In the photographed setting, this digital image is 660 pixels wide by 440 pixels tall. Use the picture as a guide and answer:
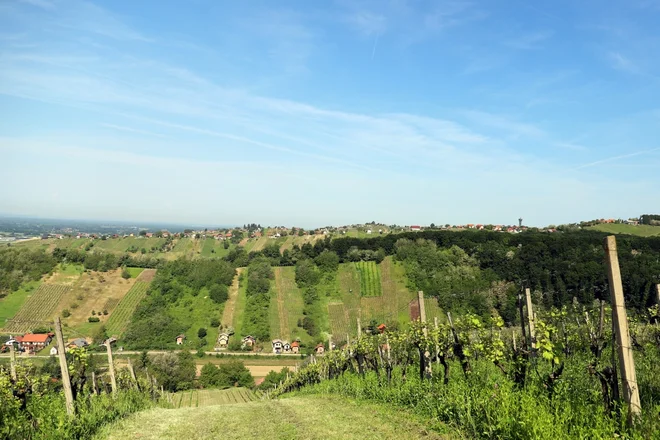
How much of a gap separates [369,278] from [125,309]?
81.9 metres

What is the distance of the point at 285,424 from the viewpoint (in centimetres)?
1302

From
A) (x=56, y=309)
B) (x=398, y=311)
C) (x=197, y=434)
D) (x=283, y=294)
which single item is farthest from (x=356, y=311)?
(x=197, y=434)

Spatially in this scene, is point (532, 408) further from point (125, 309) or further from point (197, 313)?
point (125, 309)

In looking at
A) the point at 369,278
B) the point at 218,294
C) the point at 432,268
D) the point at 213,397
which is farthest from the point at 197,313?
the point at 432,268

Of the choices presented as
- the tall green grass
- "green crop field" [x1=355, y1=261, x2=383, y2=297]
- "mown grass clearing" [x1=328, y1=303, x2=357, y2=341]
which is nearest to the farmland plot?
"mown grass clearing" [x1=328, y1=303, x2=357, y2=341]

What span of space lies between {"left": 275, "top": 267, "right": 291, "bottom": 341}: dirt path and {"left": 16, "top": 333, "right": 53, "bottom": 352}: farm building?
6072cm

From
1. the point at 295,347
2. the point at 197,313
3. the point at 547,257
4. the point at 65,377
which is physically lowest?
the point at 295,347

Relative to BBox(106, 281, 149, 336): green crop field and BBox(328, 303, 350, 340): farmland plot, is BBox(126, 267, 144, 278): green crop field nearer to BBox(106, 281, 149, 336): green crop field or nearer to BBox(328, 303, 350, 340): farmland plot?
BBox(106, 281, 149, 336): green crop field

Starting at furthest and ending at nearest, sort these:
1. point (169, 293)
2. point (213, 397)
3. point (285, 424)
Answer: point (169, 293) → point (213, 397) → point (285, 424)

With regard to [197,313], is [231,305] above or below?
above

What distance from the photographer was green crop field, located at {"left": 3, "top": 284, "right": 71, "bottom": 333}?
4272 inches

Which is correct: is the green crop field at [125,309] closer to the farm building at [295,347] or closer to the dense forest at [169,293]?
the dense forest at [169,293]

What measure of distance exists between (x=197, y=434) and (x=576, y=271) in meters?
109

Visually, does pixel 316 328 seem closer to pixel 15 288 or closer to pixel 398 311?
pixel 398 311
